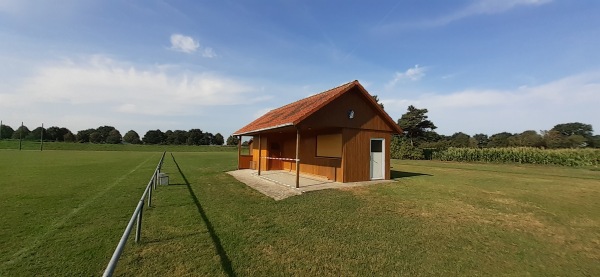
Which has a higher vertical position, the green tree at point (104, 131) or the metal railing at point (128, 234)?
the green tree at point (104, 131)

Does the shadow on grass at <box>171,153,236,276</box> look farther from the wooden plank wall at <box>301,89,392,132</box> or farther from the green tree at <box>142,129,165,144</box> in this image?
the green tree at <box>142,129,165,144</box>

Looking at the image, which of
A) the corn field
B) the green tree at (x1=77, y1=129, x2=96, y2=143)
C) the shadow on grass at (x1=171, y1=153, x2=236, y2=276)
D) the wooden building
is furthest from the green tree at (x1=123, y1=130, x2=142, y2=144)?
the shadow on grass at (x1=171, y1=153, x2=236, y2=276)

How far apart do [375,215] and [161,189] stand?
858 centimetres

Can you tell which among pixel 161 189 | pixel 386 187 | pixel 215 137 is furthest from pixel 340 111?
pixel 215 137

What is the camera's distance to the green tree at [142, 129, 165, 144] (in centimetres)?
13950

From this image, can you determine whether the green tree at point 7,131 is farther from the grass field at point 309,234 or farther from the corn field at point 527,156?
the corn field at point 527,156

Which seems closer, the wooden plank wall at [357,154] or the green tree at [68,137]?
the wooden plank wall at [357,154]

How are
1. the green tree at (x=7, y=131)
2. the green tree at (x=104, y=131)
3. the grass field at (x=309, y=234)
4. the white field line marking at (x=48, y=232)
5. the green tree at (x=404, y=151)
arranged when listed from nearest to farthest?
the grass field at (x=309, y=234)
the white field line marking at (x=48, y=232)
the green tree at (x=404, y=151)
the green tree at (x=7, y=131)
the green tree at (x=104, y=131)

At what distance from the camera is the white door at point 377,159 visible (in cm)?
1395

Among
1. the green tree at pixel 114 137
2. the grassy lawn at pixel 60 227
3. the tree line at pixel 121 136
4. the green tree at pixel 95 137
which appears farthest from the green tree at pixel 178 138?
the grassy lawn at pixel 60 227

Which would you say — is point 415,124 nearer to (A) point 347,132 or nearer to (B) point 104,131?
(A) point 347,132

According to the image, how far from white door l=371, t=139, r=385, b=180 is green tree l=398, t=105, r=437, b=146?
46.2 meters

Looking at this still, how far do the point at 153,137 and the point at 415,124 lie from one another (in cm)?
12520

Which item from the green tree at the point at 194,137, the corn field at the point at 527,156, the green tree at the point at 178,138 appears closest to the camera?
the corn field at the point at 527,156
